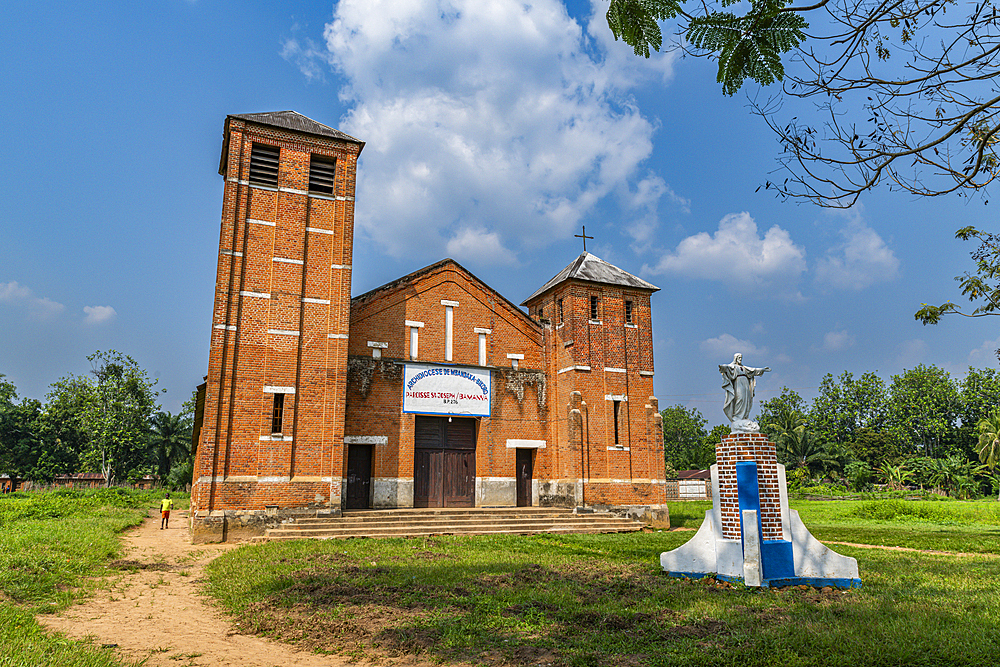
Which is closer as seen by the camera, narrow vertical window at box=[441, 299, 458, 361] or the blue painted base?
the blue painted base

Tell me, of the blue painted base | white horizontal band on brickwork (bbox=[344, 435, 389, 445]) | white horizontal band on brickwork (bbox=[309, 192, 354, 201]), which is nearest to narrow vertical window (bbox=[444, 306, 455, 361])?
white horizontal band on brickwork (bbox=[344, 435, 389, 445])

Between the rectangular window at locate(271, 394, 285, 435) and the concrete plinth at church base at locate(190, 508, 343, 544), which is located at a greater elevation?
the rectangular window at locate(271, 394, 285, 435)

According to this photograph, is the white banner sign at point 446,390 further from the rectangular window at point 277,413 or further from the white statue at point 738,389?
the white statue at point 738,389

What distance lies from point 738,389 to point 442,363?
12590 millimetres

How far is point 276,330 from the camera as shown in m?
18.0

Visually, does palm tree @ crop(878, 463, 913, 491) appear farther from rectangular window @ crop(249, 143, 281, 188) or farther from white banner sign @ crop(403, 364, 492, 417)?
rectangular window @ crop(249, 143, 281, 188)

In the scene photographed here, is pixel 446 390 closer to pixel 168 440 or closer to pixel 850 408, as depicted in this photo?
pixel 168 440

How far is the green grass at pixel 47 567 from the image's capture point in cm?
586

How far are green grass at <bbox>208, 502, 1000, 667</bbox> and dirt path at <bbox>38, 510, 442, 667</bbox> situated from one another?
0.33m

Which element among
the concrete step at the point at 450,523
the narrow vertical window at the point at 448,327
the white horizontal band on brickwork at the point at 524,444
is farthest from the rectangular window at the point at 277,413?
the white horizontal band on brickwork at the point at 524,444

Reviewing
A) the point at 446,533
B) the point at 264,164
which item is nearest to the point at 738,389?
the point at 446,533

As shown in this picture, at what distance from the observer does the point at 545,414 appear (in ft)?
74.8

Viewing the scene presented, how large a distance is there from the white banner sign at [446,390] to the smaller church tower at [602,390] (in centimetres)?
293

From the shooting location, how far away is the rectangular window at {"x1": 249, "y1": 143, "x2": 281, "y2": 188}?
1877 centimetres
